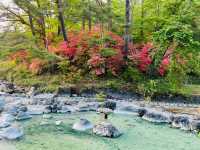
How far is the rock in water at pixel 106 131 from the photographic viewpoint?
10.4 meters

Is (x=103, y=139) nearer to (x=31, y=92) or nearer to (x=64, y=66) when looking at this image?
(x=31, y=92)

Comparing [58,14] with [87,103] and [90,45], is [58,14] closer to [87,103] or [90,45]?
[90,45]

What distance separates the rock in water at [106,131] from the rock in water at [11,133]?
2356mm

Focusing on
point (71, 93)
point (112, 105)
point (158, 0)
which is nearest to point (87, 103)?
point (112, 105)

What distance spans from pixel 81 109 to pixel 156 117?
3.24m

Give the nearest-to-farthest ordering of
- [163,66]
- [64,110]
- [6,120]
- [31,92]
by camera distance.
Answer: [6,120]
[64,110]
[31,92]
[163,66]

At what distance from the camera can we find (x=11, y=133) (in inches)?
396

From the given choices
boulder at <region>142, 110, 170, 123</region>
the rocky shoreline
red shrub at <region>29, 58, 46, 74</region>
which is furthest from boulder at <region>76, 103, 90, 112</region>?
red shrub at <region>29, 58, 46, 74</region>

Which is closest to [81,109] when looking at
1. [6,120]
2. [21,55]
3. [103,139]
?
[6,120]

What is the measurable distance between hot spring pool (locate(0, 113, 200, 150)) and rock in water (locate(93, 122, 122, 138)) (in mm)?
194

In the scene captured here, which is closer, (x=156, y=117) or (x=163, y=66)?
(x=156, y=117)

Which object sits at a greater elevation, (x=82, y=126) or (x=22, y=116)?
(x=22, y=116)

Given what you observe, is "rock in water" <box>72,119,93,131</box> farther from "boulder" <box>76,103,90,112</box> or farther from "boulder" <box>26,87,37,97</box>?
"boulder" <box>26,87,37,97</box>

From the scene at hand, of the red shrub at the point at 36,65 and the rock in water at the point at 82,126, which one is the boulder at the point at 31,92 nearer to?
the red shrub at the point at 36,65
